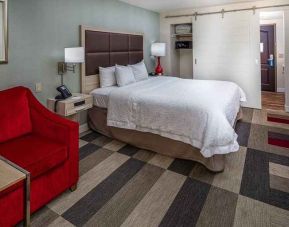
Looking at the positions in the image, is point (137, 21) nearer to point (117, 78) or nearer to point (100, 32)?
point (100, 32)

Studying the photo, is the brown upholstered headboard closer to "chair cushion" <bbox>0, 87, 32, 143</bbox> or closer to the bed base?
the bed base

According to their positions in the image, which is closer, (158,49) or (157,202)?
(157,202)

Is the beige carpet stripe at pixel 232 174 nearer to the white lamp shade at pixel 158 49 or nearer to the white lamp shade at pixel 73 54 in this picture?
the white lamp shade at pixel 73 54

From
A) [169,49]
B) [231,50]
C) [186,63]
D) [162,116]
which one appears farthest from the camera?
[186,63]

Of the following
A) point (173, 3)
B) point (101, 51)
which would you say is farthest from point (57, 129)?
point (173, 3)

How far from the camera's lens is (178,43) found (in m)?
5.99

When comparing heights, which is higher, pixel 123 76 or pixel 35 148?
pixel 123 76

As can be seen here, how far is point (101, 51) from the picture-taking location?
12.6 feet

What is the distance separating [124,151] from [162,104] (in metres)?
0.88

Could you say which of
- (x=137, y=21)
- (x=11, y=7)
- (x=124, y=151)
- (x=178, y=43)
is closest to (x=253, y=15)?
(x=178, y=43)

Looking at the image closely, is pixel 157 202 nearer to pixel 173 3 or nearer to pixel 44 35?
pixel 44 35

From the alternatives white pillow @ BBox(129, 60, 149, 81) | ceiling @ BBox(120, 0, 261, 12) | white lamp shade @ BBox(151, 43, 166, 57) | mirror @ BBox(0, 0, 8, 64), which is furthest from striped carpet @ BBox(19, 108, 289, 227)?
ceiling @ BBox(120, 0, 261, 12)

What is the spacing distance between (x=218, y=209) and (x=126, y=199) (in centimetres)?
83

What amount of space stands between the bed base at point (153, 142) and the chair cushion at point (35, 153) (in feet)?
4.19
